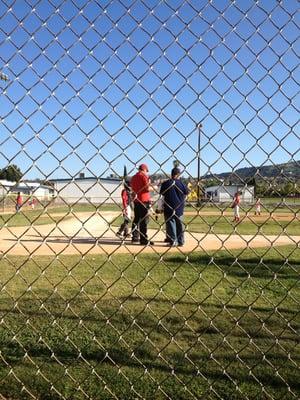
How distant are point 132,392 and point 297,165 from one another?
181 cm

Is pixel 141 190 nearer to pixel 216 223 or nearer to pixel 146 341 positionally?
pixel 146 341

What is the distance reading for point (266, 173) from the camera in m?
3.13

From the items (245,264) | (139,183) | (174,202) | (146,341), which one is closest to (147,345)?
(146,341)

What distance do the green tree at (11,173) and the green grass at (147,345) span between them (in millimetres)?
624

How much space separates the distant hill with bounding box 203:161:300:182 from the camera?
302 centimetres

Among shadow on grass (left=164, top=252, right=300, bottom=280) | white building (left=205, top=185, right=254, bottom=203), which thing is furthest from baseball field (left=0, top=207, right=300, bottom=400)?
shadow on grass (left=164, top=252, right=300, bottom=280)

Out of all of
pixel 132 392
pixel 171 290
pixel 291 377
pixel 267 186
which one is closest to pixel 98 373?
pixel 132 392

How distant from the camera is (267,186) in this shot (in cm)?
311

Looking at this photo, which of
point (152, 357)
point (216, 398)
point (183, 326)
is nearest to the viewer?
point (216, 398)

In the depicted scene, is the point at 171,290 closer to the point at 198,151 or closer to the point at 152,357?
the point at 152,357

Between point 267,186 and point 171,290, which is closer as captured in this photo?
point 267,186

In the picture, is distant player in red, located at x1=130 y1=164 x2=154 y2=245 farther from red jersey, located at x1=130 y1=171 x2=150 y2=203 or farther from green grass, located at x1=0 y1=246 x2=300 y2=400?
green grass, located at x1=0 y1=246 x2=300 y2=400

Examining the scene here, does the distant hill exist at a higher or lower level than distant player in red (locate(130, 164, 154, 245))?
higher

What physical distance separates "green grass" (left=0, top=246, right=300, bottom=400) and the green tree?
0.62 metres
